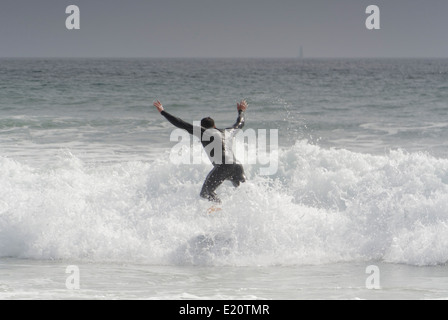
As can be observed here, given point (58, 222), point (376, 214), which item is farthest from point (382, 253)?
point (58, 222)

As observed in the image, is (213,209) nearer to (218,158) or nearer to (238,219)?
(238,219)

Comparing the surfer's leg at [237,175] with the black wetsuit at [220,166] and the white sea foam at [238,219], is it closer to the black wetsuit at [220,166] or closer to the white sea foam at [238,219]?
the black wetsuit at [220,166]

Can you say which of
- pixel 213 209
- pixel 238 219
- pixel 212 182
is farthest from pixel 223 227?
pixel 212 182

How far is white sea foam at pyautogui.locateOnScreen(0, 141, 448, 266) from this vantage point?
9359mm

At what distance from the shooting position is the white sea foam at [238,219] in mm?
9359

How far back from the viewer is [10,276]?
27.2ft

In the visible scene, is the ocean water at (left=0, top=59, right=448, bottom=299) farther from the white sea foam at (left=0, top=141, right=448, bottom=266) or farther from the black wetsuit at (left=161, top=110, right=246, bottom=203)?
the black wetsuit at (left=161, top=110, right=246, bottom=203)

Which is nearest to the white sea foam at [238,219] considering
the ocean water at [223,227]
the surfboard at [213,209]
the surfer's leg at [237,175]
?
the ocean water at [223,227]

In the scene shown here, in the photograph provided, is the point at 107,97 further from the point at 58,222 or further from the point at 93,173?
the point at 58,222

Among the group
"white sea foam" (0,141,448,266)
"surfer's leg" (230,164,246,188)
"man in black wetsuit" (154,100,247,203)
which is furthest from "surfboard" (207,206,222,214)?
"surfer's leg" (230,164,246,188)

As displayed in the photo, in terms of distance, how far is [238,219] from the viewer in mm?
9617

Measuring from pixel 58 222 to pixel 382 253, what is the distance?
4989 mm
